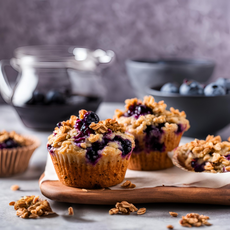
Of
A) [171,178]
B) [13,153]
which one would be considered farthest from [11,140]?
[171,178]

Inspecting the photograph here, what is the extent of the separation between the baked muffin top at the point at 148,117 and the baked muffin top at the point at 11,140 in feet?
1.53

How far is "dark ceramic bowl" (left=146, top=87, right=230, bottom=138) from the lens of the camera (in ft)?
6.56

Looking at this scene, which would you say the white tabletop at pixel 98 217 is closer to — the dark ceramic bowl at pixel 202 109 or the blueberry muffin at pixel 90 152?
the blueberry muffin at pixel 90 152

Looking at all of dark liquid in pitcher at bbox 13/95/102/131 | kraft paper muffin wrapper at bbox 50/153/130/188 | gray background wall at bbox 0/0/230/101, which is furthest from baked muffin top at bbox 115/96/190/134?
gray background wall at bbox 0/0/230/101

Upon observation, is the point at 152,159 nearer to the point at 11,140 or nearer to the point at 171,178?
the point at 171,178

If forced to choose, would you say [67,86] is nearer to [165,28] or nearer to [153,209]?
[153,209]

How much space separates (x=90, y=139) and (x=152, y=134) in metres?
0.33

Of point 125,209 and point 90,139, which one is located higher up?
point 90,139

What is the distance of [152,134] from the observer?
1492 millimetres

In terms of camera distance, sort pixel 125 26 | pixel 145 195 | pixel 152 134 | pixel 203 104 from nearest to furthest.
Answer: pixel 145 195, pixel 152 134, pixel 203 104, pixel 125 26

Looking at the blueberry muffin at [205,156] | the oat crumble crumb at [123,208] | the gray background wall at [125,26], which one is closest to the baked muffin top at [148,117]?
the blueberry muffin at [205,156]

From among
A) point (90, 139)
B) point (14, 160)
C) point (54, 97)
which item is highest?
point (90, 139)

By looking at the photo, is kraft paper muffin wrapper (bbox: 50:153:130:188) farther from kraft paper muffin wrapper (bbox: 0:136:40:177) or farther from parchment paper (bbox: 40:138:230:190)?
kraft paper muffin wrapper (bbox: 0:136:40:177)

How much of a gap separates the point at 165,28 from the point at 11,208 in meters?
2.78
